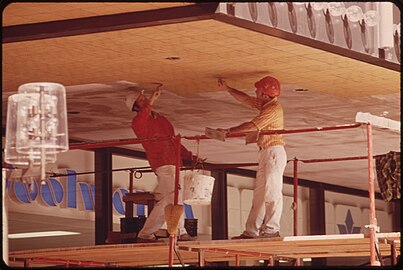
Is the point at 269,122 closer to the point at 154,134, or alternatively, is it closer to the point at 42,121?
the point at 154,134

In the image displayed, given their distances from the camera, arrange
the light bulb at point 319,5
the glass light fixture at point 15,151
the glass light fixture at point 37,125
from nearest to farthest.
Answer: the glass light fixture at point 37,125 → the glass light fixture at point 15,151 → the light bulb at point 319,5

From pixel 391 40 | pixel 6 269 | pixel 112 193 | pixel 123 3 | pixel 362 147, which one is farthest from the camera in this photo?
pixel 362 147

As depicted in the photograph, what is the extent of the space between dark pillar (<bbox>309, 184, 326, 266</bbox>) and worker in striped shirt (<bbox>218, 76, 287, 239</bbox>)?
1095 cm

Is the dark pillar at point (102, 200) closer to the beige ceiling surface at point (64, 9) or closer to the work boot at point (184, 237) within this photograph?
the work boot at point (184, 237)

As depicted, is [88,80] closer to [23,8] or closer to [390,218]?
[23,8]

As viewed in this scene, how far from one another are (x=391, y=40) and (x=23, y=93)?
5.31m

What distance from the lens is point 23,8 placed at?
1084cm

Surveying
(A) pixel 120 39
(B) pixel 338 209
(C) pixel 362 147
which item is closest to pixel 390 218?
(B) pixel 338 209

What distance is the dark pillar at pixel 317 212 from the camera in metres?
24.1

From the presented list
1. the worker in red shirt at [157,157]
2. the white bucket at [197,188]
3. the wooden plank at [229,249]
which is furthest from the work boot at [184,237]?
the white bucket at [197,188]

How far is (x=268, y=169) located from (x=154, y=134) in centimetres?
185

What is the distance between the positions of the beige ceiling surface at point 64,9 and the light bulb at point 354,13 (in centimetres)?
246

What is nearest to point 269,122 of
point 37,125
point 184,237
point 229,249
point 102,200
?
point 184,237

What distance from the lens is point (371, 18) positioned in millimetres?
13039
